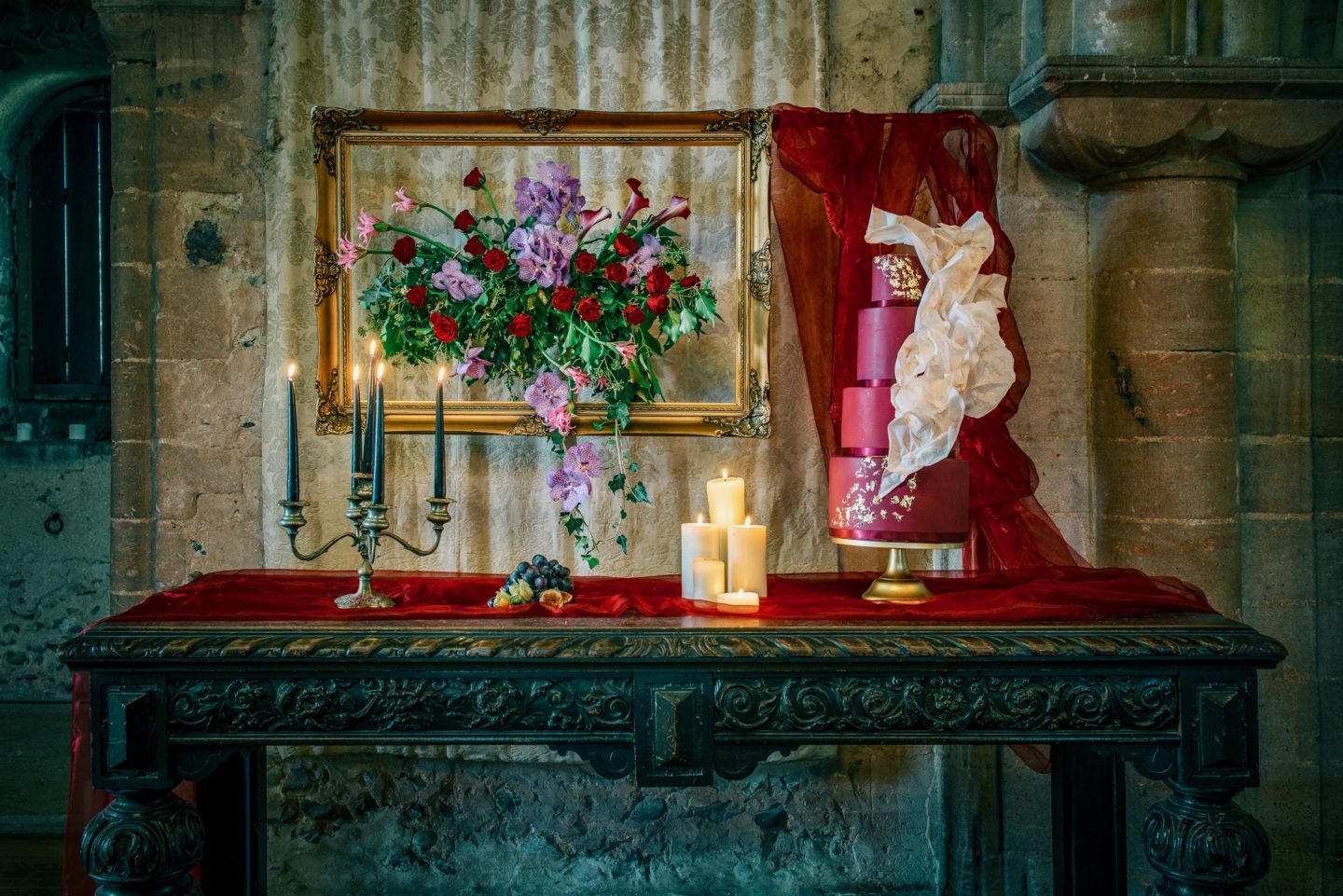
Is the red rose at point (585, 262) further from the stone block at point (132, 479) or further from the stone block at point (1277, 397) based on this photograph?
the stone block at point (1277, 397)

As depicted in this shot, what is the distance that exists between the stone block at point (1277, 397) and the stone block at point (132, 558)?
11.4ft

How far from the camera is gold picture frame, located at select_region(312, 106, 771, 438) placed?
2.95 metres

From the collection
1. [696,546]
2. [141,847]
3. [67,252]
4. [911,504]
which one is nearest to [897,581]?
[911,504]

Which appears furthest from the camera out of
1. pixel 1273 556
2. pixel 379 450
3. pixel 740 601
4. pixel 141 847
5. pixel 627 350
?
pixel 1273 556

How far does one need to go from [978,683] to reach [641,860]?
159 centimetres

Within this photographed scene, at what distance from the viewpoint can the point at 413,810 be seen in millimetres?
3051

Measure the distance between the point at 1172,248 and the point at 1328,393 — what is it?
745 mm

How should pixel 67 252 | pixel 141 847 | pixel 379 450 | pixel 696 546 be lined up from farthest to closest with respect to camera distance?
1. pixel 67 252
2. pixel 696 546
3. pixel 379 450
4. pixel 141 847

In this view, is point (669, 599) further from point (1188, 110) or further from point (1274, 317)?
point (1274, 317)

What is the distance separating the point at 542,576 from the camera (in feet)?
7.43

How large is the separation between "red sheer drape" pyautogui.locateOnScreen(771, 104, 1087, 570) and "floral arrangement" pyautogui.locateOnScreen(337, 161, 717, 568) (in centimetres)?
33

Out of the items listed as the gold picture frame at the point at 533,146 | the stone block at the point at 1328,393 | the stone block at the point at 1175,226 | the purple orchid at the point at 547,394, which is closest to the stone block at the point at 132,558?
the gold picture frame at the point at 533,146

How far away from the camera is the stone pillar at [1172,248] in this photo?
8.68 feet

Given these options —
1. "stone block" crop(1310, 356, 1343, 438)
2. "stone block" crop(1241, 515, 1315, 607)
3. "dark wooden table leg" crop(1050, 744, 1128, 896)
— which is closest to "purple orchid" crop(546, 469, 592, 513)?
"dark wooden table leg" crop(1050, 744, 1128, 896)
